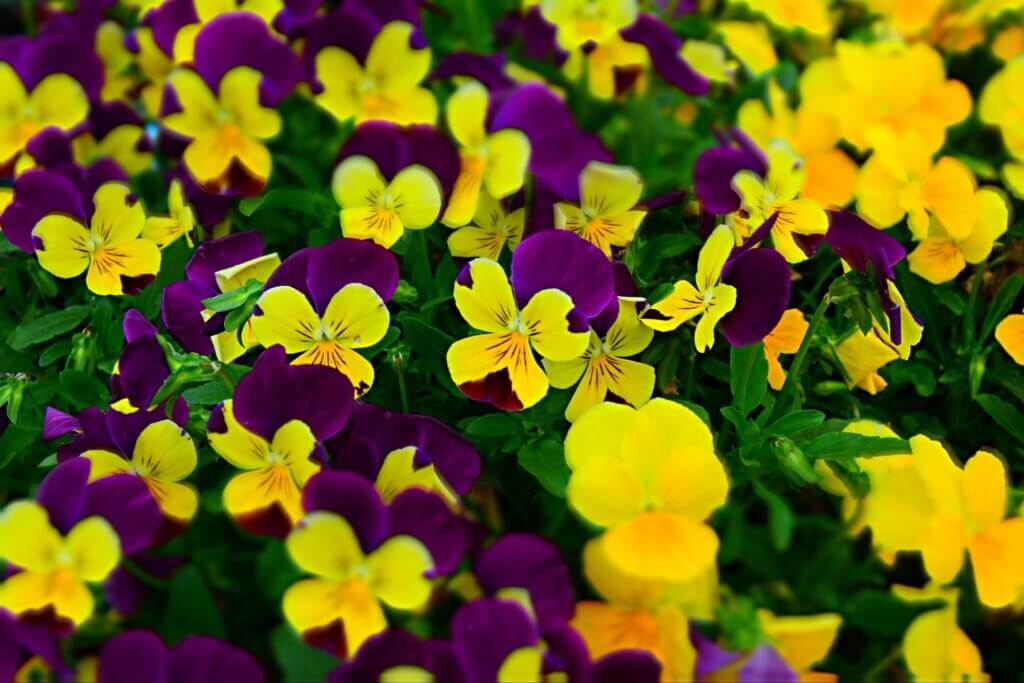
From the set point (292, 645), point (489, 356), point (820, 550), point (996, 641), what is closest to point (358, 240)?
point (489, 356)

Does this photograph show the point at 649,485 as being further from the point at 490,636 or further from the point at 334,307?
the point at 334,307

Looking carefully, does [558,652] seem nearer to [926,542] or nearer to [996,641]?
[926,542]

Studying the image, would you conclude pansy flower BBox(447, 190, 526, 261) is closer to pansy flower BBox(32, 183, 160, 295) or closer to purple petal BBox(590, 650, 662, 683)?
pansy flower BBox(32, 183, 160, 295)

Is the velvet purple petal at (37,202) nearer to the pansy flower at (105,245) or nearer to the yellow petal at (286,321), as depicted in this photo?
the pansy flower at (105,245)

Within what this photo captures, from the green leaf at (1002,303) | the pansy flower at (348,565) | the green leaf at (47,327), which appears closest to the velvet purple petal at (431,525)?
the pansy flower at (348,565)

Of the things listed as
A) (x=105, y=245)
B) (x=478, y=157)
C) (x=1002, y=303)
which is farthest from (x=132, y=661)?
(x=1002, y=303)

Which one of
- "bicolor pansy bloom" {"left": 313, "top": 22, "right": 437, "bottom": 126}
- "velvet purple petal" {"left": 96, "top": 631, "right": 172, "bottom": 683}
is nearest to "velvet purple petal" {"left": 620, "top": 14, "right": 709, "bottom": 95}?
"bicolor pansy bloom" {"left": 313, "top": 22, "right": 437, "bottom": 126}
